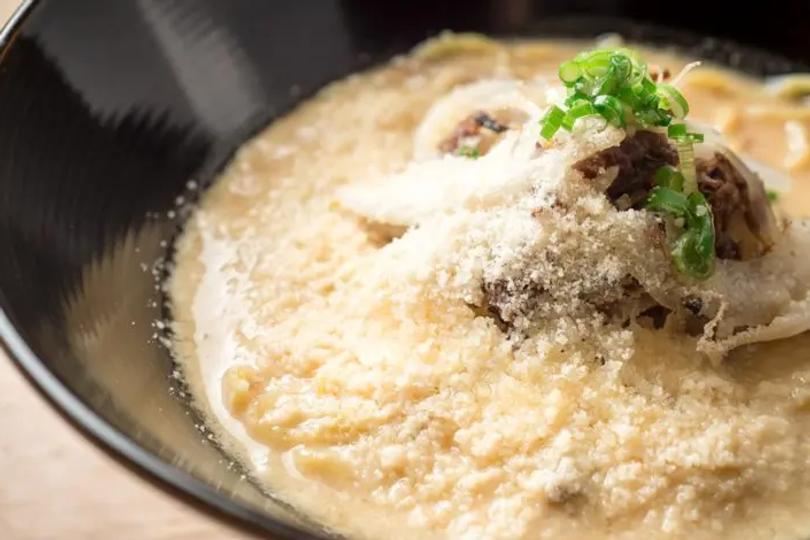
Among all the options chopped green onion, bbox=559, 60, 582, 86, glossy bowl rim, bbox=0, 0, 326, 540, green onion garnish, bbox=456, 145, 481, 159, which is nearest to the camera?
glossy bowl rim, bbox=0, 0, 326, 540

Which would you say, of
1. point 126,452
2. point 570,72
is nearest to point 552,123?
point 570,72

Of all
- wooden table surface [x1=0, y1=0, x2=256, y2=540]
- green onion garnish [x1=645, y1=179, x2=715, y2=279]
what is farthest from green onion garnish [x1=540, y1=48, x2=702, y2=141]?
wooden table surface [x1=0, y1=0, x2=256, y2=540]

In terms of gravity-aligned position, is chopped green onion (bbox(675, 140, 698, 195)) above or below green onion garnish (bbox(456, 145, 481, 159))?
above

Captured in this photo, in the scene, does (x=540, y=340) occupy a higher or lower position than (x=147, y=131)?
lower

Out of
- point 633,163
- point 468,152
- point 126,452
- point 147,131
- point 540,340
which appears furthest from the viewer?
point 147,131

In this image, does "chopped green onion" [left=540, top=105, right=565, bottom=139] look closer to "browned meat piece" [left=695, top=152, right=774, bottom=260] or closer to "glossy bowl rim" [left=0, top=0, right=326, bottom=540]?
"browned meat piece" [left=695, top=152, right=774, bottom=260]

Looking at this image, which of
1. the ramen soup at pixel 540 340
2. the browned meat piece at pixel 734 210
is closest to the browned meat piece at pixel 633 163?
the ramen soup at pixel 540 340

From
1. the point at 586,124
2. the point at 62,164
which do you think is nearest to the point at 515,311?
the point at 586,124

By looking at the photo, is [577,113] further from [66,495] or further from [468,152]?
[66,495]
